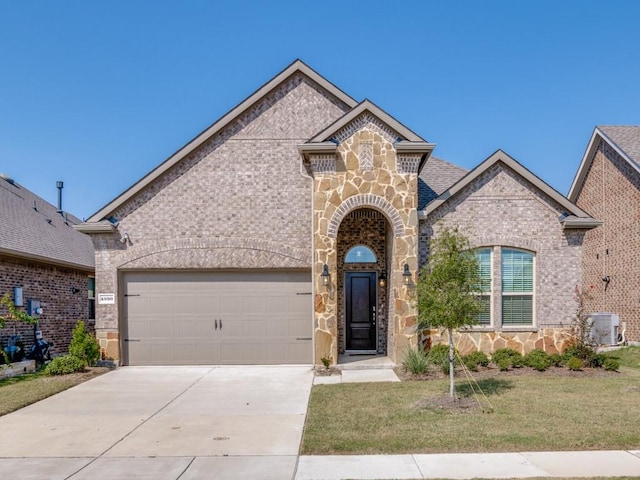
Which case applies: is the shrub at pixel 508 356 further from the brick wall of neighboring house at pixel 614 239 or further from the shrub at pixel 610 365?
the brick wall of neighboring house at pixel 614 239

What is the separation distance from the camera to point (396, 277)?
42.1 feet

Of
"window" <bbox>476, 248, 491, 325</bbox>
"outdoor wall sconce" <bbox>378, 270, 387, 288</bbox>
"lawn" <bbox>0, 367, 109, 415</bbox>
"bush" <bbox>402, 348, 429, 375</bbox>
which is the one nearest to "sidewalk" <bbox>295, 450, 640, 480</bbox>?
"bush" <bbox>402, 348, 429, 375</bbox>

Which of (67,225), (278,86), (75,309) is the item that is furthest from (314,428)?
(67,225)

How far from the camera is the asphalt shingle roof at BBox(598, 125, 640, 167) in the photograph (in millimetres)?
18469

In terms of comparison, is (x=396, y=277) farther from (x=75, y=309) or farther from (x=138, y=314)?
(x=75, y=309)

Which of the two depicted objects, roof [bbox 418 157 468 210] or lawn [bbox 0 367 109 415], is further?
roof [bbox 418 157 468 210]

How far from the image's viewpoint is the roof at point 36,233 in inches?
585

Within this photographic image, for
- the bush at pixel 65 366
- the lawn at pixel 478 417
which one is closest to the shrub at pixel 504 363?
the lawn at pixel 478 417

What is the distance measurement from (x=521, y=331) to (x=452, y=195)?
400 centimetres

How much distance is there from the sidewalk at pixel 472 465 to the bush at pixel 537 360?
573 cm

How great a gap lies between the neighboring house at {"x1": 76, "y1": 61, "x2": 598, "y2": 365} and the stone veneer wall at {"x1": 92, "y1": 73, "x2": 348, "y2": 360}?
4 cm

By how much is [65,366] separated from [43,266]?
4872 millimetres

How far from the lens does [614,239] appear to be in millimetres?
→ 19547

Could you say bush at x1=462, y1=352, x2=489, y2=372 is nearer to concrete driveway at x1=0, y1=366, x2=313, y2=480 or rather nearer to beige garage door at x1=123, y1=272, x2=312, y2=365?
concrete driveway at x1=0, y1=366, x2=313, y2=480
